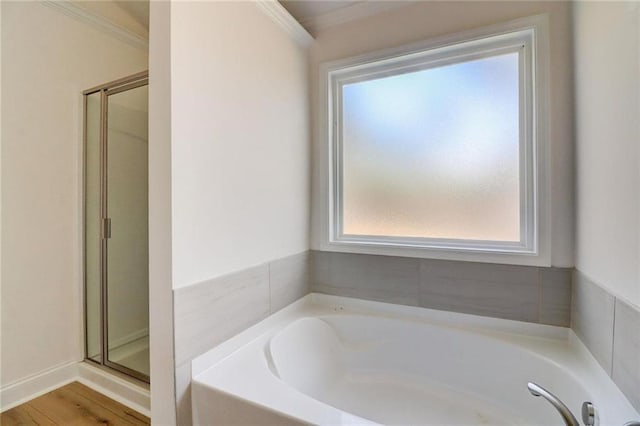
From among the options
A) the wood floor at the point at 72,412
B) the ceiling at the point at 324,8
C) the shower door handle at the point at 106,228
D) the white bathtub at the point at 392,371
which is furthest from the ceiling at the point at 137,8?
the wood floor at the point at 72,412

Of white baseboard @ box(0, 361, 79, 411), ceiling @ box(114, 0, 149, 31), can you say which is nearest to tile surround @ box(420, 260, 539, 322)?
white baseboard @ box(0, 361, 79, 411)

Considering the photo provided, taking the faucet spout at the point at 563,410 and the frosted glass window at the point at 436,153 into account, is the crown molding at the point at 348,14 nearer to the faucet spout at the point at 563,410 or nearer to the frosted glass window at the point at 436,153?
the frosted glass window at the point at 436,153

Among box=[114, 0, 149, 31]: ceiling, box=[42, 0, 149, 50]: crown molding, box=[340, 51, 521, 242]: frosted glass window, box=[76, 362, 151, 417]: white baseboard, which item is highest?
box=[114, 0, 149, 31]: ceiling

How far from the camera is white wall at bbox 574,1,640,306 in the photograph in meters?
0.91

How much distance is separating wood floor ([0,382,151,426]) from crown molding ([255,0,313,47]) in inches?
93.8

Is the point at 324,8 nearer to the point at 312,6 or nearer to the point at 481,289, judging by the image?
the point at 312,6

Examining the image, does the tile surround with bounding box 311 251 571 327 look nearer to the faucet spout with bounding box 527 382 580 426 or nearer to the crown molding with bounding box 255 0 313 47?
the faucet spout with bounding box 527 382 580 426

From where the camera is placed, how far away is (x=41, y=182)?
1.86 m

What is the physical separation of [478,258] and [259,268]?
1224mm

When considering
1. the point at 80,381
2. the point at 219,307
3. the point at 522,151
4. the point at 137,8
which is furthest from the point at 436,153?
the point at 80,381

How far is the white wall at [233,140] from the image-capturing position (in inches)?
44.8

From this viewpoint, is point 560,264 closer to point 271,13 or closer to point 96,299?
point 271,13

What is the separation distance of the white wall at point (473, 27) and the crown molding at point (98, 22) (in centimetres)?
152

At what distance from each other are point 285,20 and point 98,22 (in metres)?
1.50
